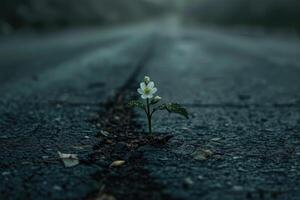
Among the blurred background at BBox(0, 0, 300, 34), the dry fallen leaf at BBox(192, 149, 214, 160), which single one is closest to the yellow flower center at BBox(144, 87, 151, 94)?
the dry fallen leaf at BBox(192, 149, 214, 160)

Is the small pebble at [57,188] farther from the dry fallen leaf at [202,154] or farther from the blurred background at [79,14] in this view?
the blurred background at [79,14]

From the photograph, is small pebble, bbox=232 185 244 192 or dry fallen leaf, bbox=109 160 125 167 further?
dry fallen leaf, bbox=109 160 125 167

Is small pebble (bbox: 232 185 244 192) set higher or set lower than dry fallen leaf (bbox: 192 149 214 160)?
lower

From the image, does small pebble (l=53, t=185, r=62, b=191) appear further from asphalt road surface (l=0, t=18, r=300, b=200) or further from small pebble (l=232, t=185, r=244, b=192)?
small pebble (l=232, t=185, r=244, b=192)

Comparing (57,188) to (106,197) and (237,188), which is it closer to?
(106,197)

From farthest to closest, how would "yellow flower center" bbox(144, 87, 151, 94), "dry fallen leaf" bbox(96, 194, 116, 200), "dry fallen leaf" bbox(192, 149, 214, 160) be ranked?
1. "yellow flower center" bbox(144, 87, 151, 94)
2. "dry fallen leaf" bbox(192, 149, 214, 160)
3. "dry fallen leaf" bbox(96, 194, 116, 200)

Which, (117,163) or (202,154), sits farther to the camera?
(202,154)

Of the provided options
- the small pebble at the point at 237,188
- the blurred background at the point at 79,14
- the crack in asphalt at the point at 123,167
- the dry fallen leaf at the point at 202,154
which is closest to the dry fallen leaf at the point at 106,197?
the crack in asphalt at the point at 123,167

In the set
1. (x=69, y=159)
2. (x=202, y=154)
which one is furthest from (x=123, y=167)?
(x=202, y=154)

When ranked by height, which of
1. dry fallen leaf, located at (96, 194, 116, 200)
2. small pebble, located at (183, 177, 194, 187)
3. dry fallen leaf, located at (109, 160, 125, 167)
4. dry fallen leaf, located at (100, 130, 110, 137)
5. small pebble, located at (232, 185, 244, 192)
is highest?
dry fallen leaf, located at (100, 130, 110, 137)
